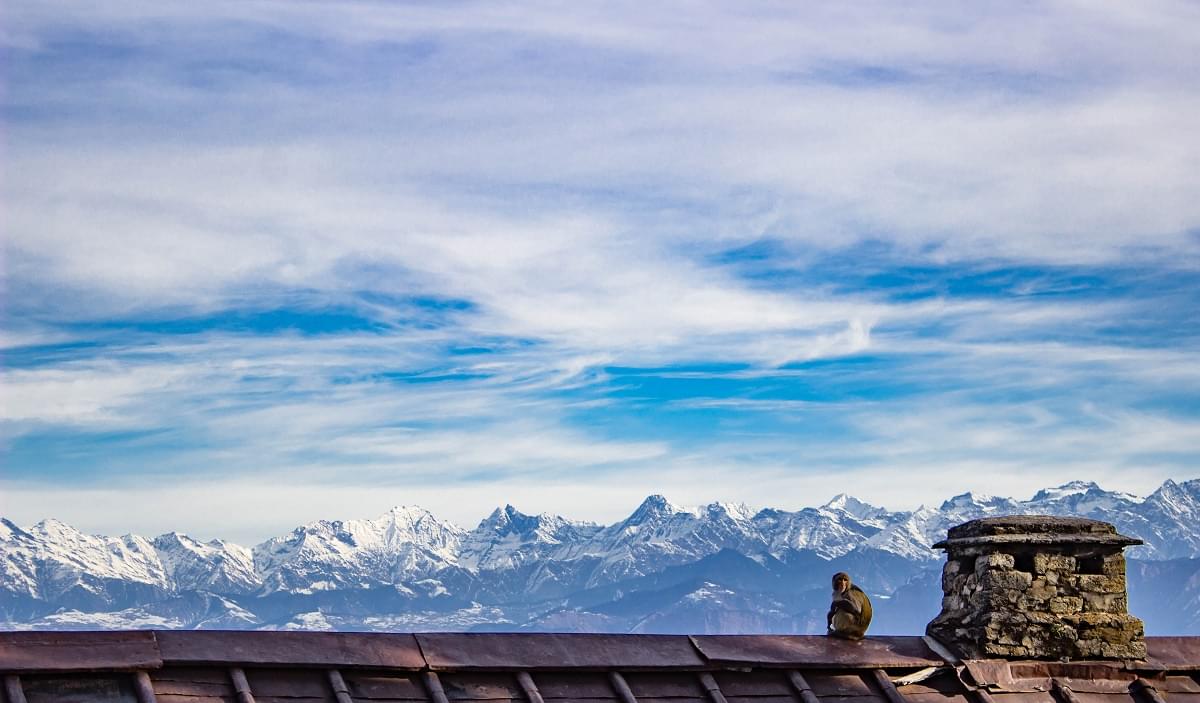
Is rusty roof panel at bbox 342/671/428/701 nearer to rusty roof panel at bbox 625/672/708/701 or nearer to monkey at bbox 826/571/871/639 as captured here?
rusty roof panel at bbox 625/672/708/701

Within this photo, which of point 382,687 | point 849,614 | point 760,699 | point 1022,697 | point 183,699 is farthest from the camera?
point 849,614

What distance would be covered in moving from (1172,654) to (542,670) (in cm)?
818

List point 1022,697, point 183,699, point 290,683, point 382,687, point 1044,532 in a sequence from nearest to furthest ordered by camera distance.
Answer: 1. point 183,699
2. point 290,683
3. point 382,687
4. point 1022,697
5. point 1044,532

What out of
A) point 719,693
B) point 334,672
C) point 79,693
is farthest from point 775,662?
point 79,693

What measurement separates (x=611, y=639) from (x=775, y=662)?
70.4 inches

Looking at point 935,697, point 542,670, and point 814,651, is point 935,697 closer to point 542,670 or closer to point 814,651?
point 814,651

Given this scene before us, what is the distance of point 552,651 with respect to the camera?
15531mm

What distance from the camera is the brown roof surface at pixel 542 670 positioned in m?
13.4

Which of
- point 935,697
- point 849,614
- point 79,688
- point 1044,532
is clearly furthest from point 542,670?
point 1044,532

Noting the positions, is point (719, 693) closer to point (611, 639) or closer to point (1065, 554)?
point (611, 639)

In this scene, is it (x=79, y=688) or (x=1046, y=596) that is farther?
(x=1046, y=596)

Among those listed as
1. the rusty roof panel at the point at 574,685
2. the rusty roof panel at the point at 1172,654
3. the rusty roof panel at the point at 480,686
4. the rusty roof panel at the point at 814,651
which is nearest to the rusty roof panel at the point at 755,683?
the rusty roof panel at the point at 814,651

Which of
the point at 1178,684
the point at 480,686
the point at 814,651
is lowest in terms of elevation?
the point at 1178,684

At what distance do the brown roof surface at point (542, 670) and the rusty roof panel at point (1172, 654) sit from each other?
24 mm
